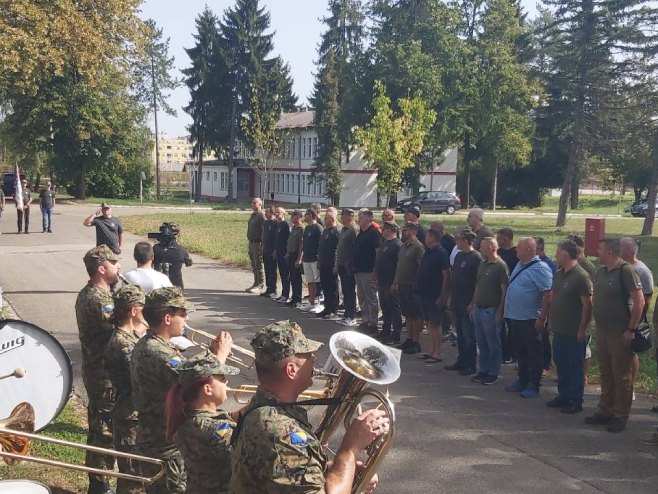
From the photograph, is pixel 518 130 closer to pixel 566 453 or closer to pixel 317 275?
pixel 317 275

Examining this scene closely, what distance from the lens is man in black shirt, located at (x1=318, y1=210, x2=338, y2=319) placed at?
12852 millimetres

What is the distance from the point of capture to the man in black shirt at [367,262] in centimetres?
1184

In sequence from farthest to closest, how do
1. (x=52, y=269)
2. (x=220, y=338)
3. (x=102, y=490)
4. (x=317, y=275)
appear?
(x=52, y=269)
(x=317, y=275)
(x=102, y=490)
(x=220, y=338)

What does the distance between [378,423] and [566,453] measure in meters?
4.50

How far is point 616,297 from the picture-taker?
289 inches

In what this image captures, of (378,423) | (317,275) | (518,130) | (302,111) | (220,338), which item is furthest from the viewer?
(302,111)

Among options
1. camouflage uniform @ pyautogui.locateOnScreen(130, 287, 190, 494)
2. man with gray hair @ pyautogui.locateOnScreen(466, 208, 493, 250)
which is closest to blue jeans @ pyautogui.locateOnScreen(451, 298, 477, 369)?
man with gray hair @ pyautogui.locateOnScreen(466, 208, 493, 250)

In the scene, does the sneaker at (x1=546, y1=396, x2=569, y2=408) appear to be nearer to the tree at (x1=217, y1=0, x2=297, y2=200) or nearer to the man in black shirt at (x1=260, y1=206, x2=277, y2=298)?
the man in black shirt at (x1=260, y1=206, x2=277, y2=298)

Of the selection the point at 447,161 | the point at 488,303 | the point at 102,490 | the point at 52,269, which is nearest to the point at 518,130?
the point at 447,161

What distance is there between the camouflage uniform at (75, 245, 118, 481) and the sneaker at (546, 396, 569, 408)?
16.3 ft

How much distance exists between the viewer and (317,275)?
13.7 m

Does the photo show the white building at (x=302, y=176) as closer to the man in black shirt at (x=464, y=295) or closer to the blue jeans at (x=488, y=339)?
the man in black shirt at (x=464, y=295)

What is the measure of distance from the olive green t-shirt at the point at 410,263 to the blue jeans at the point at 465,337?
108 cm

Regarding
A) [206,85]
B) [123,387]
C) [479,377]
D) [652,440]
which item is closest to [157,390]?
[123,387]
